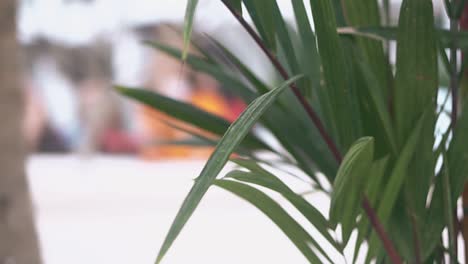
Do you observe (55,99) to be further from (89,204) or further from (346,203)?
(346,203)

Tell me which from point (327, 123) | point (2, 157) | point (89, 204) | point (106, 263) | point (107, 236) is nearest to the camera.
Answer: point (327, 123)

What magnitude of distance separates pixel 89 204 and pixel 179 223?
4.29 m

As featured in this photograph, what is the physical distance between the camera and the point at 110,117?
5.84m

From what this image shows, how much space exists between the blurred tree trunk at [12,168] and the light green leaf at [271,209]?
117 cm

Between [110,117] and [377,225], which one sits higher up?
[110,117]

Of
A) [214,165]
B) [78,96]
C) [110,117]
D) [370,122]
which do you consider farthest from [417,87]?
[110,117]

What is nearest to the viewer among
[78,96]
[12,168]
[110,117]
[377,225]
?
[377,225]

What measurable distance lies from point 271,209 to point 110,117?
212 inches

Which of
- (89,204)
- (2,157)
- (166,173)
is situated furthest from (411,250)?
(166,173)

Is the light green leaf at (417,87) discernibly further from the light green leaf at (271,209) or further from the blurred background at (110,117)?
the blurred background at (110,117)

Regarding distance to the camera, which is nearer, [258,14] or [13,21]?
[258,14]

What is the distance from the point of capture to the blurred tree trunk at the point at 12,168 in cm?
160

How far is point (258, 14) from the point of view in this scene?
513 mm

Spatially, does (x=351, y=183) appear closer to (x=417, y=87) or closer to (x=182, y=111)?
(x=417, y=87)
